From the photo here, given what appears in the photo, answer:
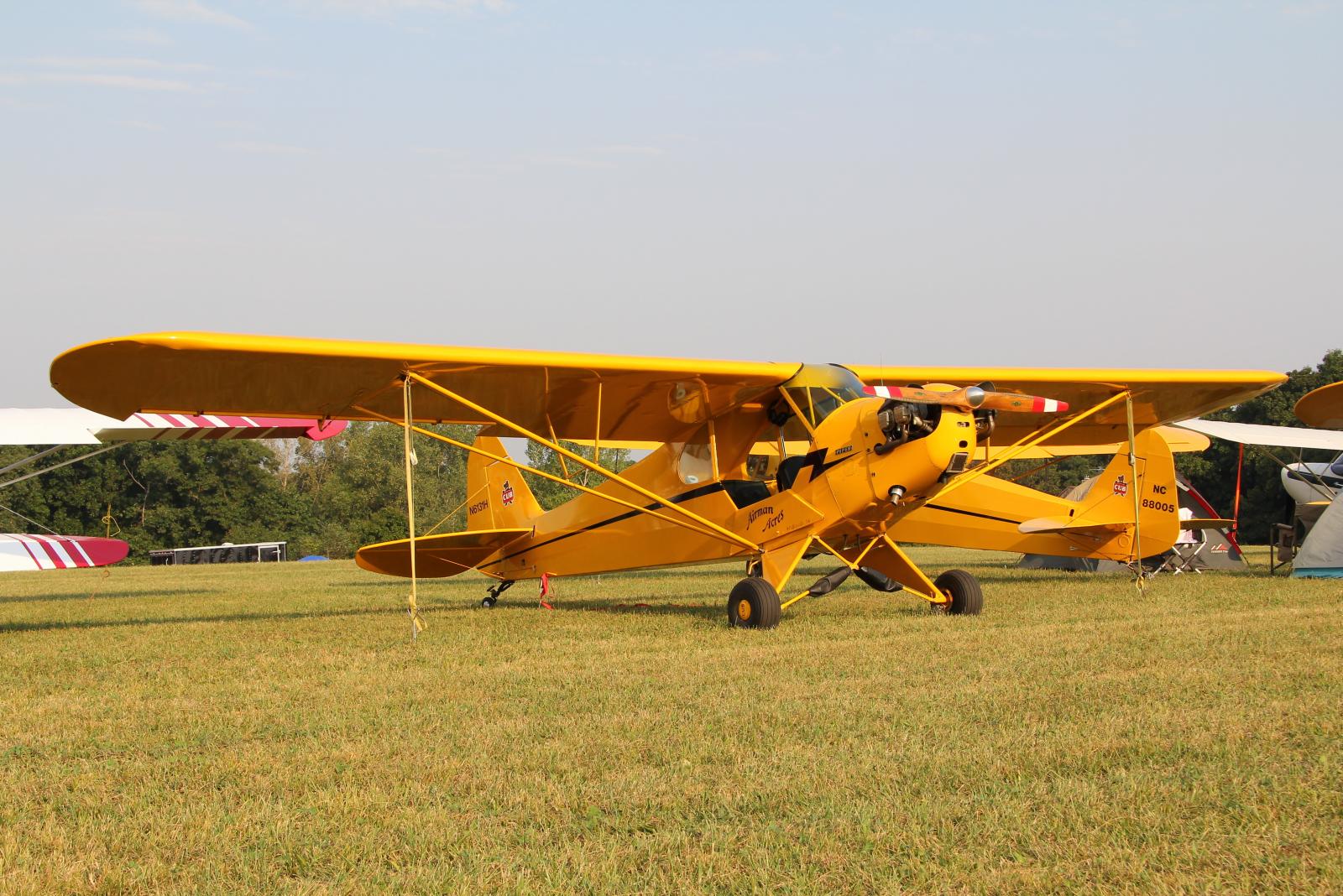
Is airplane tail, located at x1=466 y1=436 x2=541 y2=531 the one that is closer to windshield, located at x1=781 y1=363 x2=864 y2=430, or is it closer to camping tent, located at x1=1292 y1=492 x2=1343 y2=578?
windshield, located at x1=781 y1=363 x2=864 y2=430

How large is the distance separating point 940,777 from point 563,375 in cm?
719

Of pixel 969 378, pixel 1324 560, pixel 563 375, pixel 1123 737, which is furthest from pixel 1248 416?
pixel 1123 737

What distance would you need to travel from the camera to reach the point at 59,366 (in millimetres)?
9180

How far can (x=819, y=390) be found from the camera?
10789 millimetres

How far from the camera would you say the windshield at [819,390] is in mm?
10688

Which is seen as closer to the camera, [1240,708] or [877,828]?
[877,828]

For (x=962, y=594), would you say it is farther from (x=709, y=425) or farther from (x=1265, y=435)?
(x=1265, y=435)

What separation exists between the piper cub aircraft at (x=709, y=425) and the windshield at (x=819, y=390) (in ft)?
0.06

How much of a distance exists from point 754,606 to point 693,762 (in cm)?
538

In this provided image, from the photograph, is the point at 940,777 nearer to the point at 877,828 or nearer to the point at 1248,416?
the point at 877,828

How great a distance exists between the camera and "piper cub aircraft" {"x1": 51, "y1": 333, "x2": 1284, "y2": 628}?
31.2ft

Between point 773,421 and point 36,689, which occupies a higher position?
point 773,421

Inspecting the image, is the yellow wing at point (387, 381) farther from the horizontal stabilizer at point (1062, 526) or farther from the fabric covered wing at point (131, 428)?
the horizontal stabilizer at point (1062, 526)

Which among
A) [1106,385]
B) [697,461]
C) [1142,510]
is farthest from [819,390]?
[1142,510]
